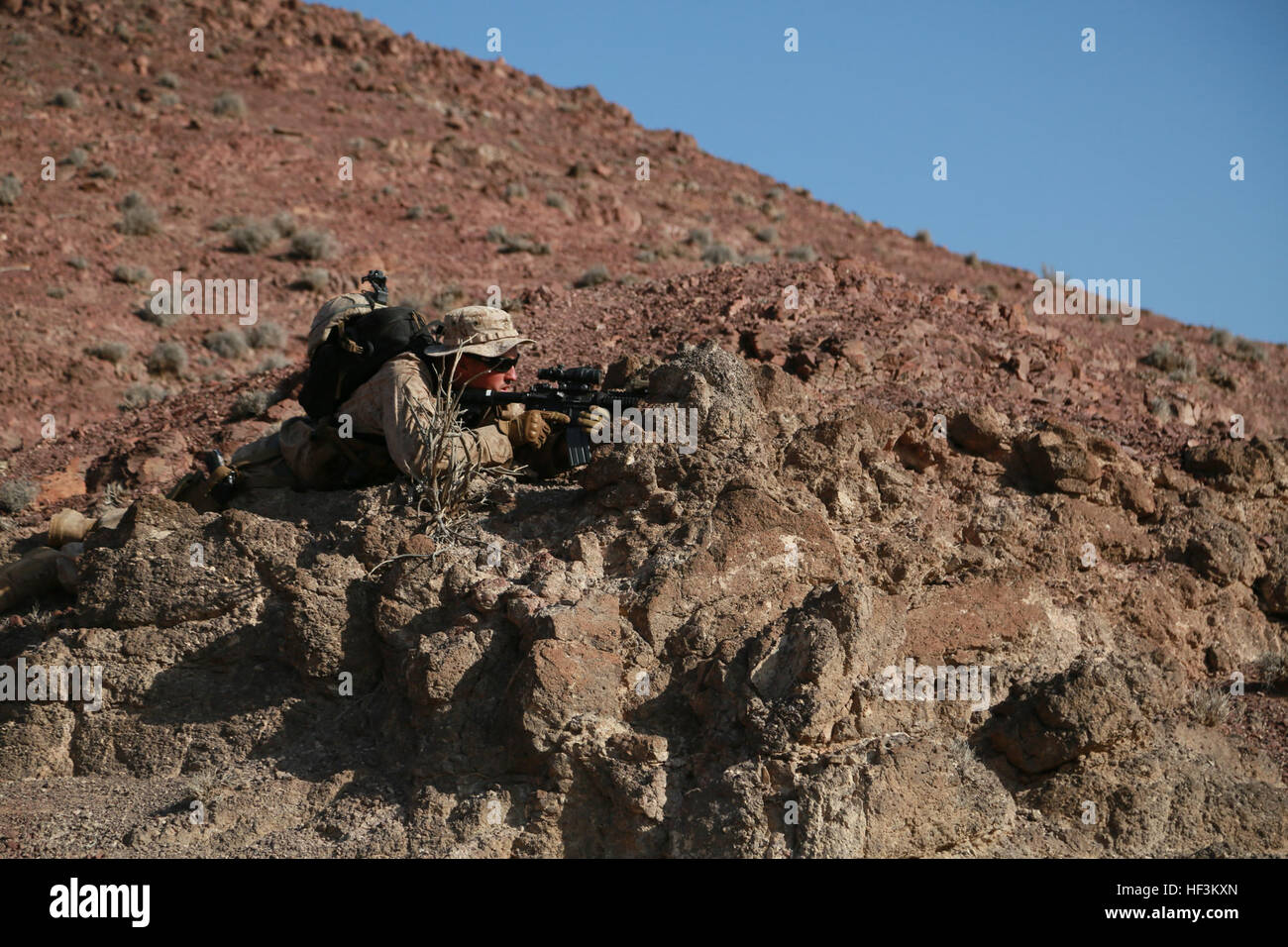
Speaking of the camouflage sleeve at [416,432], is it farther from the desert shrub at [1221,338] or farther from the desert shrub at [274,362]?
the desert shrub at [1221,338]

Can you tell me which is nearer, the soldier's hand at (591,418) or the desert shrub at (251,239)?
the soldier's hand at (591,418)

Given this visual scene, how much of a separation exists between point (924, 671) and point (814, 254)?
664 inches

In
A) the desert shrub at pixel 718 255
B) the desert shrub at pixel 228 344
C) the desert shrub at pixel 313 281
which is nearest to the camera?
the desert shrub at pixel 228 344

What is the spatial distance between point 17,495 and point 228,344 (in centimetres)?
606

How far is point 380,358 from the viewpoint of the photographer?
598 centimetres

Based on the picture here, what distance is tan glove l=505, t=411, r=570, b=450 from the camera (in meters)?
5.89

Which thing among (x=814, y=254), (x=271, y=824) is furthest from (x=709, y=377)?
(x=814, y=254)

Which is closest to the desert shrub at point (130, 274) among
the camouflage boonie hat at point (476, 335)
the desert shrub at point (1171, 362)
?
the camouflage boonie hat at point (476, 335)

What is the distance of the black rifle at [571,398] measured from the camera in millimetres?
5668

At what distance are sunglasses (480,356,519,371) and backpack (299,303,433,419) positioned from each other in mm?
313

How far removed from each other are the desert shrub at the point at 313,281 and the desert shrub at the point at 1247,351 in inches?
480

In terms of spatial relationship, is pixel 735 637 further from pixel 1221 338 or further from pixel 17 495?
pixel 1221 338

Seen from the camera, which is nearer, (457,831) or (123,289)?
(457,831)
